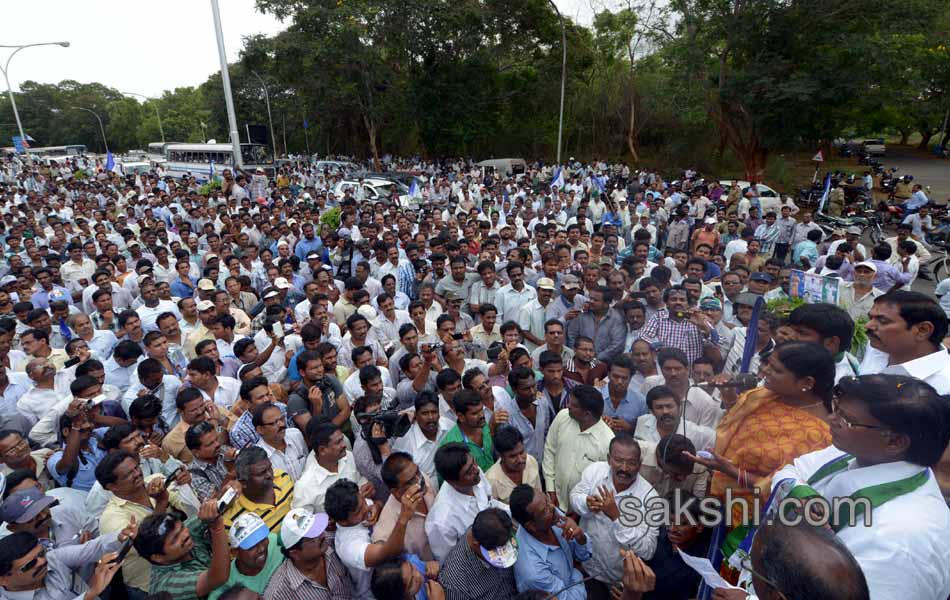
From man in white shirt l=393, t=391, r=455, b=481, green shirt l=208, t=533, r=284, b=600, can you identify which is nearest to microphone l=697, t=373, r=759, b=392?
man in white shirt l=393, t=391, r=455, b=481

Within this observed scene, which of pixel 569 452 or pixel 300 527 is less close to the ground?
pixel 300 527

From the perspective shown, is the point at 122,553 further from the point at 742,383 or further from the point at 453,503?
the point at 742,383

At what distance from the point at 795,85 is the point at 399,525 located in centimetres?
1913

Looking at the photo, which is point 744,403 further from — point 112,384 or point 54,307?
point 54,307

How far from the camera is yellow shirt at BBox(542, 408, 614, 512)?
11.4ft

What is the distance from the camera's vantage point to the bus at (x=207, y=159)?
25939 millimetres

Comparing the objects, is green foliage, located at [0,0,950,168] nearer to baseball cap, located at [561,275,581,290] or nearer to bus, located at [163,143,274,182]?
bus, located at [163,143,274,182]

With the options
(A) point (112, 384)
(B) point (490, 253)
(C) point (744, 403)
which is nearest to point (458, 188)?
(B) point (490, 253)

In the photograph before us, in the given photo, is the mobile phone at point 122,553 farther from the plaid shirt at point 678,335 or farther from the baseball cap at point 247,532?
the plaid shirt at point 678,335

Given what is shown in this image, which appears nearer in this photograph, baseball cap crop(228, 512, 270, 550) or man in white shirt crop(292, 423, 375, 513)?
baseball cap crop(228, 512, 270, 550)

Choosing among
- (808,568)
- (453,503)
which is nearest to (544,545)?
(453,503)

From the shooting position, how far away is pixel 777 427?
2.60 metres

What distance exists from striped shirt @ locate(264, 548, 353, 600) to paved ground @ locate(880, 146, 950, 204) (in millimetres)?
23601

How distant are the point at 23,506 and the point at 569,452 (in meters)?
3.09
